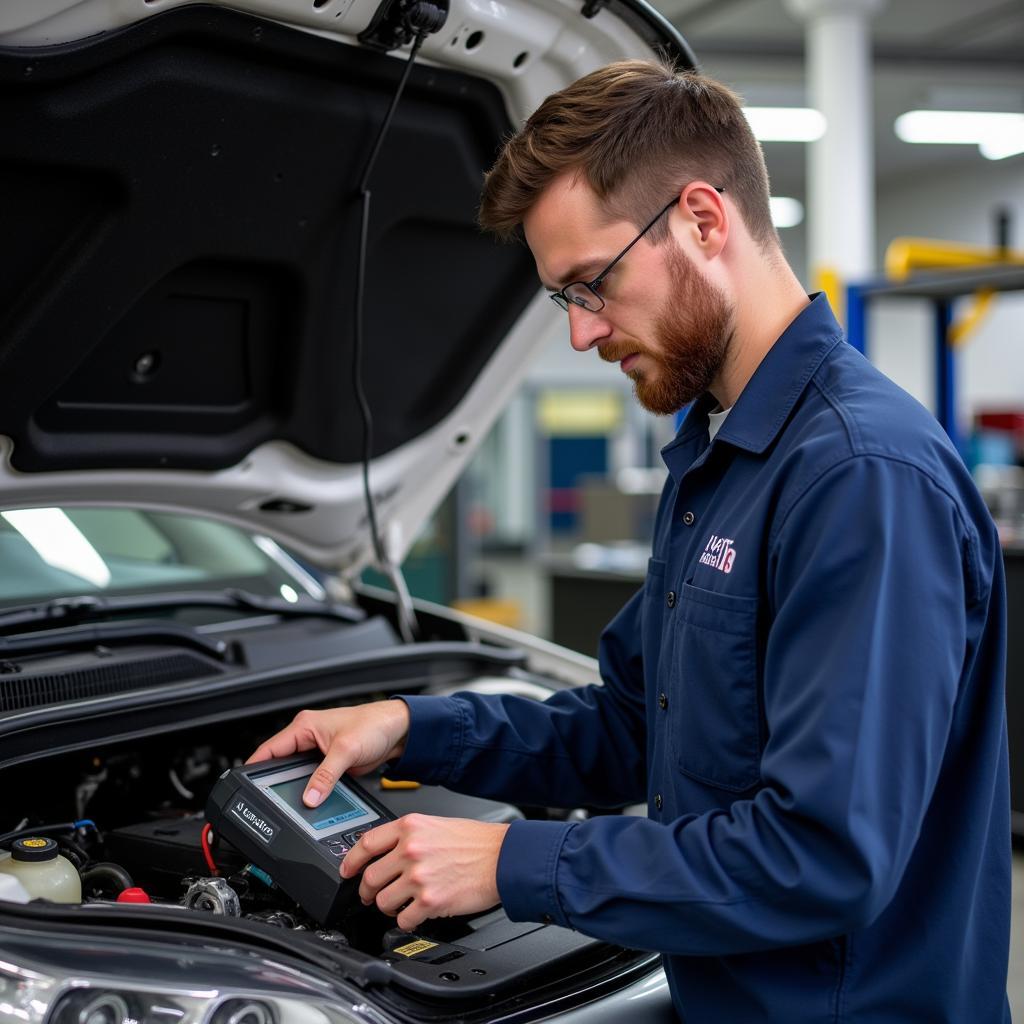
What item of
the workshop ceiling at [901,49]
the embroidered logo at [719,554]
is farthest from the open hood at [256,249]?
the workshop ceiling at [901,49]

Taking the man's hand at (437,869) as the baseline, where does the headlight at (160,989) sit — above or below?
below

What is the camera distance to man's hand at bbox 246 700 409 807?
1403mm

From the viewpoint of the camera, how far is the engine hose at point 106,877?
4.77 ft

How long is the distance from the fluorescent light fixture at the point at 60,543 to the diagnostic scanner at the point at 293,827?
2.87ft

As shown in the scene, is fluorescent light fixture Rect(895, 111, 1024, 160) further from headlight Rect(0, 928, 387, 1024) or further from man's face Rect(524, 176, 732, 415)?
headlight Rect(0, 928, 387, 1024)

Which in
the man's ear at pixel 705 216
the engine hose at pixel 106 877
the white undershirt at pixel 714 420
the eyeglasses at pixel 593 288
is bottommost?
the engine hose at pixel 106 877

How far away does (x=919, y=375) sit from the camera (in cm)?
1212

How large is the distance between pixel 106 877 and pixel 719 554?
2.87ft

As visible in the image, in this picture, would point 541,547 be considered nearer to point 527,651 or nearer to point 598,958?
point 527,651

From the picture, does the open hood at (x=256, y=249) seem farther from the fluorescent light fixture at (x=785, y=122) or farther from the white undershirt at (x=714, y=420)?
the fluorescent light fixture at (x=785, y=122)

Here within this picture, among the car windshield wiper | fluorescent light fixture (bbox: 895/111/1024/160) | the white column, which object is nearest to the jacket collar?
the car windshield wiper

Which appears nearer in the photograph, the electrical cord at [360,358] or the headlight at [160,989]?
the headlight at [160,989]

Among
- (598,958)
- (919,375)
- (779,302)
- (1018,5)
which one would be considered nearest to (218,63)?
(779,302)

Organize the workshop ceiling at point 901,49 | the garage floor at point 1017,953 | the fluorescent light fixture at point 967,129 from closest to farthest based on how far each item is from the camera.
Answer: the garage floor at point 1017,953 → the workshop ceiling at point 901,49 → the fluorescent light fixture at point 967,129
